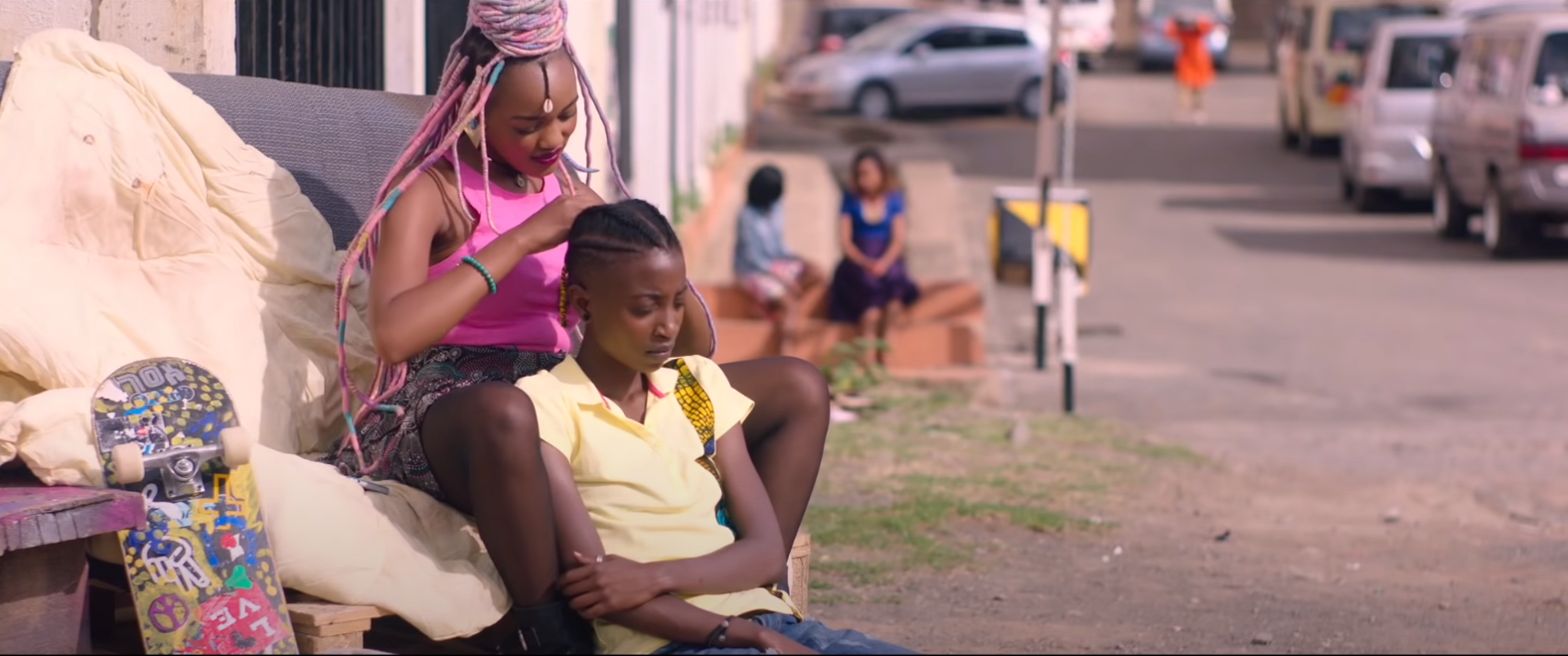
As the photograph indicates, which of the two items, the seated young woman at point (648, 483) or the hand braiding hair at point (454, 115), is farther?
the hand braiding hair at point (454, 115)

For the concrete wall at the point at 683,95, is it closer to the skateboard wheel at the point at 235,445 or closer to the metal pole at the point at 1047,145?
the metal pole at the point at 1047,145

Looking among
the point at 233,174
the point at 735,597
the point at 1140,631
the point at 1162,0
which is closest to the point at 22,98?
the point at 233,174

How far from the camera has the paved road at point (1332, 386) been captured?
6113 millimetres

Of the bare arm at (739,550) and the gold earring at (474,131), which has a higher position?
the gold earring at (474,131)

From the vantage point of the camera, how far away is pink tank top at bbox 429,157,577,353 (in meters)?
3.58

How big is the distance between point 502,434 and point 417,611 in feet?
1.13

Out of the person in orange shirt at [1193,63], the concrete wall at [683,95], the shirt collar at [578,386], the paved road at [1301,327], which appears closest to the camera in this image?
the shirt collar at [578,386]

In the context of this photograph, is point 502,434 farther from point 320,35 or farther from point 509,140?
point 320,35

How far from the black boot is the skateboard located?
1.19 feet

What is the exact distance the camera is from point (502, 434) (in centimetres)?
300

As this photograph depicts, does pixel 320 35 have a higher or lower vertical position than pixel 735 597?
higher

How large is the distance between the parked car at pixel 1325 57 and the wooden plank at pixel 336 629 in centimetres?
1935

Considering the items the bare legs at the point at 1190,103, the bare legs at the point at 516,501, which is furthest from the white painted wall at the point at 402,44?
the bare legs at the point at 1190,103

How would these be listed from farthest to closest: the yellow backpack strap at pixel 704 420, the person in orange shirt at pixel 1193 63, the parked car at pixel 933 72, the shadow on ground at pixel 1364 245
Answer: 1. the person in orange shirt at pixel 1193 63
2. the parked car at pixel 933 72
3. the shadow on ground at pixel 1364 245
4. the yellow backpack strap at pixel 704 420
